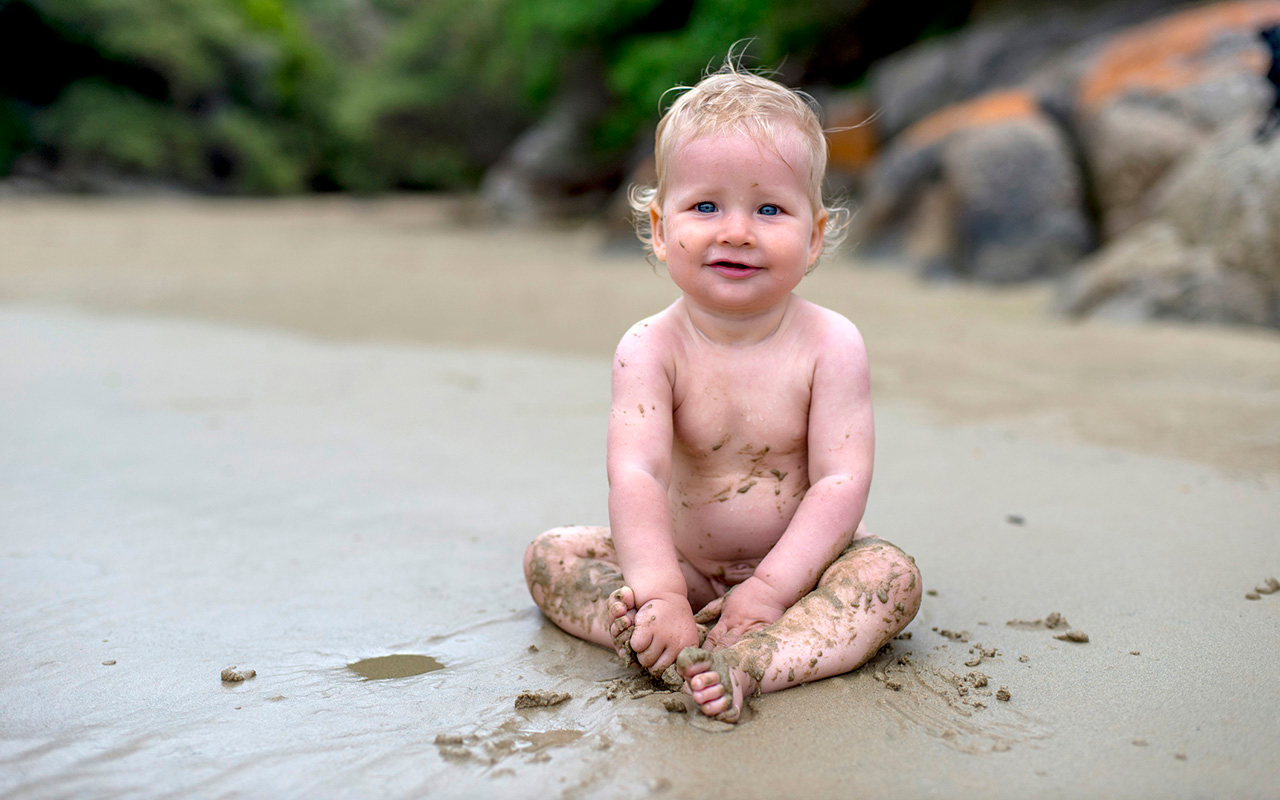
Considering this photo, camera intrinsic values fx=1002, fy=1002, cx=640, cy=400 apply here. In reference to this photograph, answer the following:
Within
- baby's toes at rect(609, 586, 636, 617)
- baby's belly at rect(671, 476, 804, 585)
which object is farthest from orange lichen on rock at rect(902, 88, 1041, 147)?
baby's toes at rect(609, 586, 636, 617)

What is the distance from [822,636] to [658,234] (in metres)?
0.79

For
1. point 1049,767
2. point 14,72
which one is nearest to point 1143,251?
point 1049,767

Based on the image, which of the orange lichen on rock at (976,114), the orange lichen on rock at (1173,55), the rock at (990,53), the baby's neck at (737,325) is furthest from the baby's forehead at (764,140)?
the rock at (990,53)

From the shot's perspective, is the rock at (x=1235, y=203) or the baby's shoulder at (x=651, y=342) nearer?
the baby's shoulder at (x=651, y=342)

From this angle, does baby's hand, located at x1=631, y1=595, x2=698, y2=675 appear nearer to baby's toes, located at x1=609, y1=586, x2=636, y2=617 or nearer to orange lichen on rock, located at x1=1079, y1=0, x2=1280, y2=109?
baby's toes, located at x1=609, y1=586, x2=636, y2=617

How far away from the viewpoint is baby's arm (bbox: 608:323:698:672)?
156cm

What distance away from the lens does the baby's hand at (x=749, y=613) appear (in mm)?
1660

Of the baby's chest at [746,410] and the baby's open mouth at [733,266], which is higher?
the baby's open mouth at [733,266]

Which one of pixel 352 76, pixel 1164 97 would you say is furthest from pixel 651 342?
pixel 352 76

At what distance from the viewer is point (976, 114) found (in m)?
7.24

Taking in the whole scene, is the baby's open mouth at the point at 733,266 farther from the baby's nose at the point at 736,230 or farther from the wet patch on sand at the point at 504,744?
the wet patch on sand at the point at 504,744

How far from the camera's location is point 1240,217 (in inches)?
185

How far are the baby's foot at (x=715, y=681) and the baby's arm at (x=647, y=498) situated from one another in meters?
0.08

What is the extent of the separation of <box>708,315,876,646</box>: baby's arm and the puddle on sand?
1.57ft
